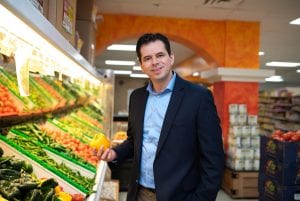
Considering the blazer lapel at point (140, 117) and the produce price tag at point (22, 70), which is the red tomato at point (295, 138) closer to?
the blazer lapel at point (140, 117)

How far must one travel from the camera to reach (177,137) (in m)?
1.98

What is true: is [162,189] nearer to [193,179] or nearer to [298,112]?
[193,179]

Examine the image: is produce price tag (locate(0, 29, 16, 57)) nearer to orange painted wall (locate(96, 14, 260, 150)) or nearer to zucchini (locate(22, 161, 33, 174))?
zucchini (locate(22, 161, 33, 174))

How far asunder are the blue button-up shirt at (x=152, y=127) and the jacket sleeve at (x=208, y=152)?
265 mm

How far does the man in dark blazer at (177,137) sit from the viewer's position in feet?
6.38

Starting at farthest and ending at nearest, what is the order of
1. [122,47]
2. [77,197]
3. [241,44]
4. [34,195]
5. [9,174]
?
1. [122,47]
2. [241,44]
3. [77,197]
4. [9,174]
5. [34,195]

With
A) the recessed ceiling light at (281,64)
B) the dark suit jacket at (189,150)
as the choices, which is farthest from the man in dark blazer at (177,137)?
the recessed ceiling light at (281,64)

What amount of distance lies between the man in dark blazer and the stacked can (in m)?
4.88

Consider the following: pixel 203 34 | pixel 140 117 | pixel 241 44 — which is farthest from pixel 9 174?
pixel 241 44

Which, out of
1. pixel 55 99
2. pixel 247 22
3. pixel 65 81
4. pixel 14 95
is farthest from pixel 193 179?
pixel 247 22

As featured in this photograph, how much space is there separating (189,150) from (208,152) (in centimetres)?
12

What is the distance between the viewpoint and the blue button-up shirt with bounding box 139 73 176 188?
211 centimetres

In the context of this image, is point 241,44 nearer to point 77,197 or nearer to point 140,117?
point 140,117

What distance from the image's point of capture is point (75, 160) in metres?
2.78
